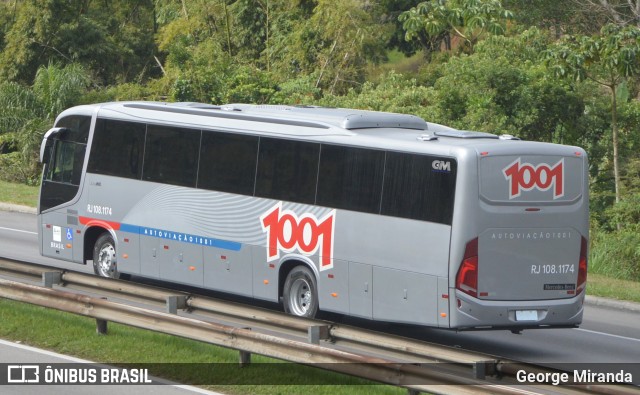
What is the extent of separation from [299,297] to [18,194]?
1895 centimetres

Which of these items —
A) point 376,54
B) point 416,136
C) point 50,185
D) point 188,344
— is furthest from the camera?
point 376,54

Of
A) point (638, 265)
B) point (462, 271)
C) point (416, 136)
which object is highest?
point (416, 136)

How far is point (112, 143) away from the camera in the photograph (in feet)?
65.9

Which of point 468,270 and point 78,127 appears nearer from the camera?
point 468,270

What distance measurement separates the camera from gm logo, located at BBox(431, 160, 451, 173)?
15.1 meters

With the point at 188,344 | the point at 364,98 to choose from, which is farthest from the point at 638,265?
the point at 188,344

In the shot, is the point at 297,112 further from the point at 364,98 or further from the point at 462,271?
the point at 364,98

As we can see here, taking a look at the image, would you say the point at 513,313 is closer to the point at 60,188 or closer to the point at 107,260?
the point at 107,260

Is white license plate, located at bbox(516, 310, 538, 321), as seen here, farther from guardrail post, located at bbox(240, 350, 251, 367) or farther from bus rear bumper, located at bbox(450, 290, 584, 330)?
guardrail post, located at bbox(240, 350, 251, 367)

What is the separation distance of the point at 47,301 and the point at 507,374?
244 inches

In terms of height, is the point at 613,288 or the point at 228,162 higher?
the point at 228,162

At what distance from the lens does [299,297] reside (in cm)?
1723

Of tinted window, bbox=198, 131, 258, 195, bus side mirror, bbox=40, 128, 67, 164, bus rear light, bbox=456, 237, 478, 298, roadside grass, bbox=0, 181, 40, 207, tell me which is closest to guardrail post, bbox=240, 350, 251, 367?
bus rear light, bbox=456, 237, 478, 298

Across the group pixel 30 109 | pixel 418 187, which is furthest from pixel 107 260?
pixel 30 109
